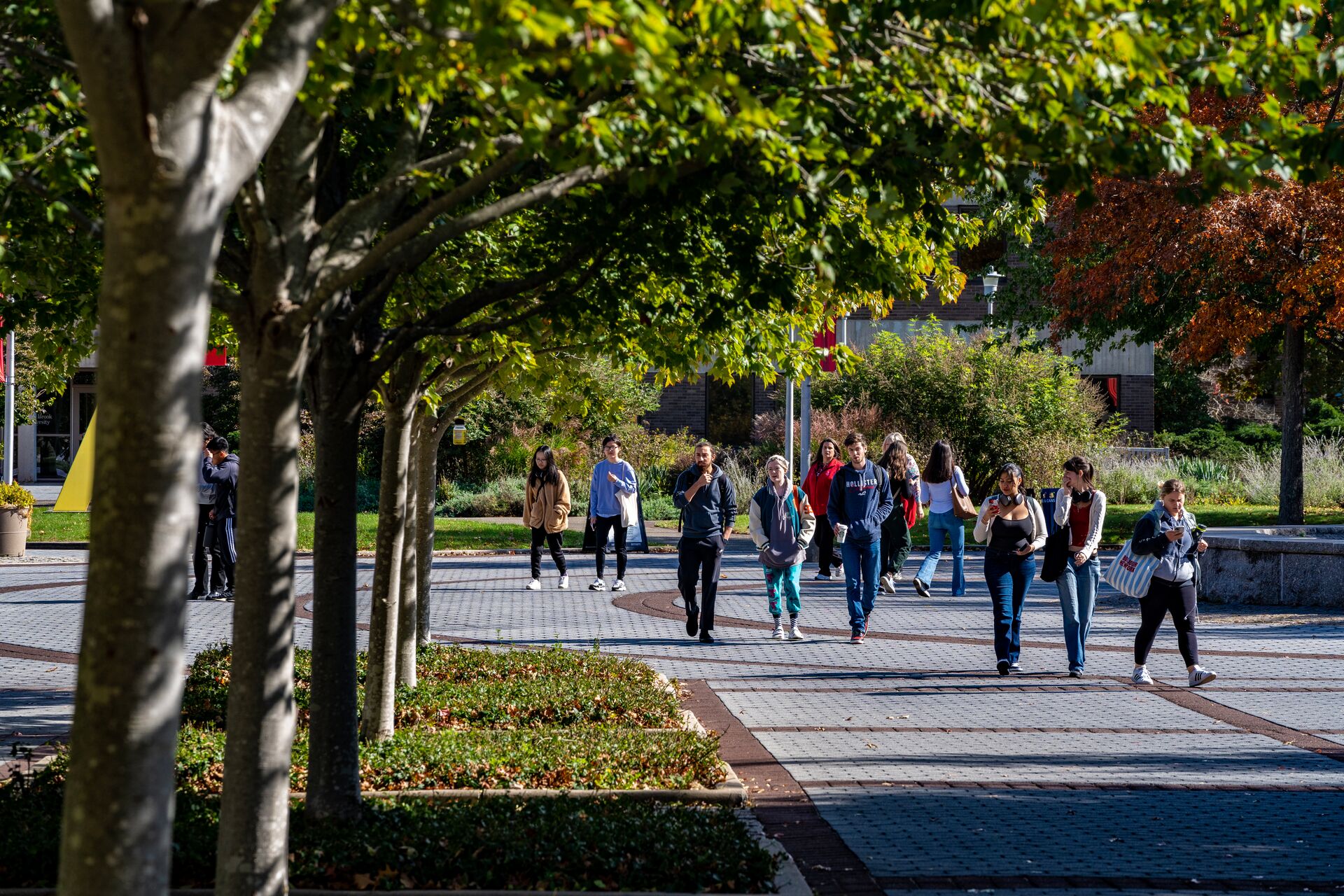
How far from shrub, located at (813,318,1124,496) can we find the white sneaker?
738 inches

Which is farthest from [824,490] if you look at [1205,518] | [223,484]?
[1205,518]

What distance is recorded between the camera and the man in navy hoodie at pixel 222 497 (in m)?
14.8

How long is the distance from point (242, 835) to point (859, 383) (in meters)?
27.0

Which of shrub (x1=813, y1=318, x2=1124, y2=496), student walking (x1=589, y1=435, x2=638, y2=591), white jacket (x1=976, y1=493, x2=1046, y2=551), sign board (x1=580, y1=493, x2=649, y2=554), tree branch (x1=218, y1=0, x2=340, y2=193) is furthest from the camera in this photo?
shrub (x1=813, y1=318, x2=1124, y2=496)

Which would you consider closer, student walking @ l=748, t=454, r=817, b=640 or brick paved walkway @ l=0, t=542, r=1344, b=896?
brick paved walkway @ l=0, t=542, r=1344, b=896

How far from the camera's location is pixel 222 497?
14.8 metres

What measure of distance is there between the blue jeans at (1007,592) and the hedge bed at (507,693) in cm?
283

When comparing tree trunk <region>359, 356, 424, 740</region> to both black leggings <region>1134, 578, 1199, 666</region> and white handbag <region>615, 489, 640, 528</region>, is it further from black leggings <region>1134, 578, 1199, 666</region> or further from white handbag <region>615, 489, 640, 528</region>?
white handbag <region>615, 489, 640, 528</region>

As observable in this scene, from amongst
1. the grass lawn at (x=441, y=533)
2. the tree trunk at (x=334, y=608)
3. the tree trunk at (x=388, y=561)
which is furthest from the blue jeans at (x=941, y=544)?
→ the tree trunk at (x=334, y=608)

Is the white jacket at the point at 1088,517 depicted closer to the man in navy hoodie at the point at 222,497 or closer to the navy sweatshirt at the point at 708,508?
the navy sweatshirt at the point at 708,508

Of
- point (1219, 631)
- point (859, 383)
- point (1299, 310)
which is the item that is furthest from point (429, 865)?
point (859, 383)

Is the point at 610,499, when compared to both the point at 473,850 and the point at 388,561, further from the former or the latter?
the point at 473,850

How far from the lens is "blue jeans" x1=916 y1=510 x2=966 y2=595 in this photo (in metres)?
15.9

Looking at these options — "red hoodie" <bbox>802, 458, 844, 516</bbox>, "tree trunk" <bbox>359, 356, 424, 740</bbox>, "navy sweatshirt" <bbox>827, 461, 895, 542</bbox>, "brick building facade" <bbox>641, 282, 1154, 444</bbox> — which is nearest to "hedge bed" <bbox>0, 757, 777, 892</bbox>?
"tree trunk" <bbox>359, 356, 424, 740</bbox>
